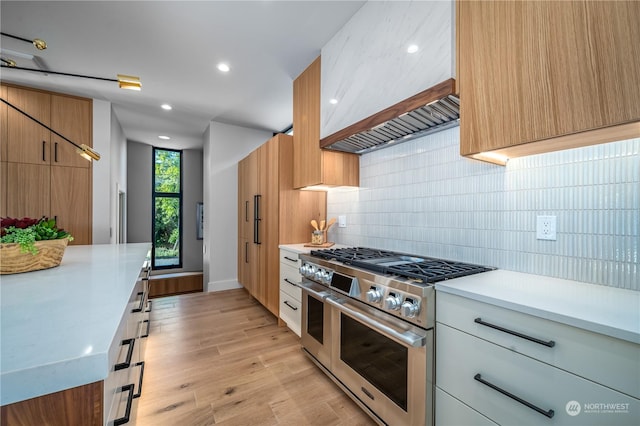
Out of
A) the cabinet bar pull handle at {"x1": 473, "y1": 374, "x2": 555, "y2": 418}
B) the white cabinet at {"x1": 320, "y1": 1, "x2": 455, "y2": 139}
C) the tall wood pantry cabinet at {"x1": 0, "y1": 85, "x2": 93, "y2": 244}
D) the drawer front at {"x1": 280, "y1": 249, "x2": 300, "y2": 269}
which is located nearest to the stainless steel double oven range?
the cabinet bar pull handle at {"x1": 473, "y1": 374, "x2": 555, "y2": 418}

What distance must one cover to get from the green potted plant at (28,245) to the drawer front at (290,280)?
166 cm

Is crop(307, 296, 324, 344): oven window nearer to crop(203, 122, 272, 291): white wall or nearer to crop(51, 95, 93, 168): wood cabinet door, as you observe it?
crop(203, 122, 272, 291): white wall

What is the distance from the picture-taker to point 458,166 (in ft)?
5.76

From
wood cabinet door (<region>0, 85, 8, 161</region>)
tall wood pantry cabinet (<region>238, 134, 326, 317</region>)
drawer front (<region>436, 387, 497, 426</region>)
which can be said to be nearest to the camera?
drawer front (<region>436, 387, 497, 426</region>)

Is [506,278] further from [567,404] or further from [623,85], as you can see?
[623,85]

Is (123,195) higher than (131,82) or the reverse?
the reverse

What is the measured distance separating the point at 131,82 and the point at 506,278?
8.62 feet

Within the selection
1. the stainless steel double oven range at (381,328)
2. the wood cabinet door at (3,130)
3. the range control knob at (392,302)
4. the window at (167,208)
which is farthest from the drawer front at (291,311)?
the window at (167,208)

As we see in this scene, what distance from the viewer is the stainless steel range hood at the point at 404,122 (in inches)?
56.7

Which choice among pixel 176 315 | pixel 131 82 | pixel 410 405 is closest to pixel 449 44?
pixel 410 405

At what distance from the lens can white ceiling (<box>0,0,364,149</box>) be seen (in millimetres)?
2006

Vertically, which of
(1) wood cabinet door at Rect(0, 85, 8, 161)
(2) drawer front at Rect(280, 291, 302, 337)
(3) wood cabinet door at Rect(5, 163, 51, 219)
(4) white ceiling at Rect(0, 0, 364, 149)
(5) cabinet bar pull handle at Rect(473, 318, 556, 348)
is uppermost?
(4) white ceiling at Rect(0, 0, 364, 149)

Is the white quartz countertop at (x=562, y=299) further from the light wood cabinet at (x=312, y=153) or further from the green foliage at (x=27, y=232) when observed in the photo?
the green foliage at (x=27, y=232)

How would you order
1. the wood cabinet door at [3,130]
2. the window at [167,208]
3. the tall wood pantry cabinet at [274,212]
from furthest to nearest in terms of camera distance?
the window at [167,208] → the wood cabinet door at [3,130] → the tall wood pantry cabinet at [274,212]
